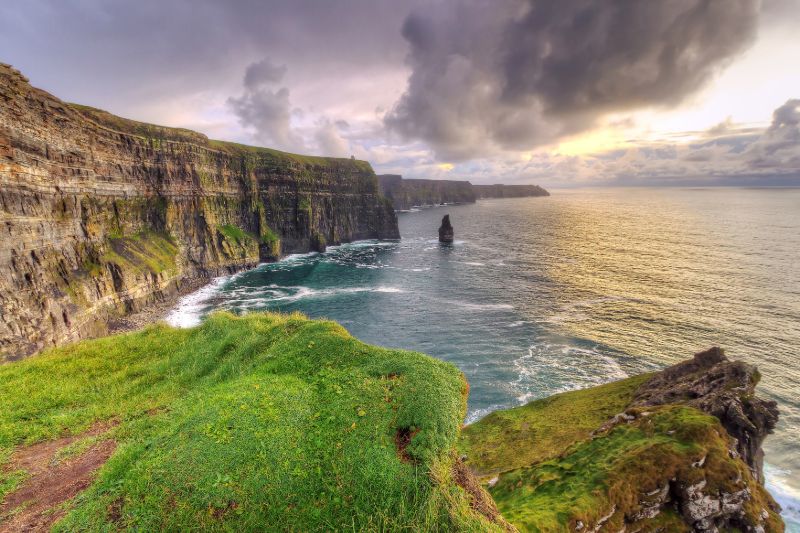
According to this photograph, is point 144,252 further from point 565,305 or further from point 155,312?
point 565,305

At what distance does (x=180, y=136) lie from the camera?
8662 cm

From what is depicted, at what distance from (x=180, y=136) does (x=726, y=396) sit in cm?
10489

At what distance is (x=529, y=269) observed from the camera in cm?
8712

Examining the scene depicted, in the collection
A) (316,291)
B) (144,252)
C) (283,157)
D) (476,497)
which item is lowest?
(316,291)

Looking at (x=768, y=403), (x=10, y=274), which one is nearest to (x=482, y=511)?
(x=768, y=403)

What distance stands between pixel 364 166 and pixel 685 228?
129391 mm

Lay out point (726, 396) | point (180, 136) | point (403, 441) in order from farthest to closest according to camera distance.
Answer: point (180, 136), point (726, 396), point (403, 441)

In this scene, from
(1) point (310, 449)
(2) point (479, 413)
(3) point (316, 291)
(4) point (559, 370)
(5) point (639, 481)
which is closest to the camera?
(1) point (310, 449)

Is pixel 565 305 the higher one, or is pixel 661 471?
pixel 661 471

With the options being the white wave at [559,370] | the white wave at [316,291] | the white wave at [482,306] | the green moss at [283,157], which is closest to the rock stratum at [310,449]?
the white wave at [559,370]

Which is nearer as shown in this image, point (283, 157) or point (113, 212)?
point (113, 212)

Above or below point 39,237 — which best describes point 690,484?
below

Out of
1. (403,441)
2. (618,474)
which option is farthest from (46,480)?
A: (618,474)

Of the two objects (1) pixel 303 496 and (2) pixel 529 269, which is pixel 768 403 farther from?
(2) pixel 529 269
